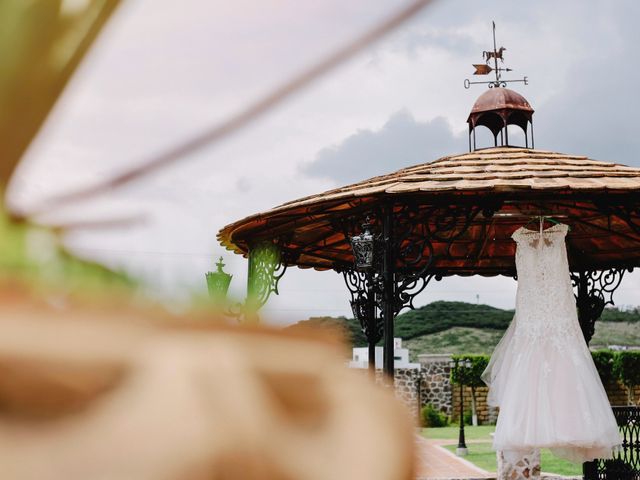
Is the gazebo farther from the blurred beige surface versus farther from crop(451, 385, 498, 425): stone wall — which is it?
crop(451, 385, 498, 425): stone wall

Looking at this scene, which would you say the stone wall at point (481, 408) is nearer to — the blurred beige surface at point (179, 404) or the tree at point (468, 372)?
the tree at point (468, 372)

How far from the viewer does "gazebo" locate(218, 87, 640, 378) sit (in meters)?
5.24

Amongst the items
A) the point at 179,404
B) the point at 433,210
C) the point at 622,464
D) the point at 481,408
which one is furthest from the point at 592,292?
the point at 481,408

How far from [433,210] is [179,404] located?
554cm

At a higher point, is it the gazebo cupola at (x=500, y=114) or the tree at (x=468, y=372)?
the gazebo cupola at (x=500, y=114)

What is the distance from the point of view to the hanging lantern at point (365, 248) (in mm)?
5352

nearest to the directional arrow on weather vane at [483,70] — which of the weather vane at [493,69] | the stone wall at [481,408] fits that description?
the weather vane at [493,69]

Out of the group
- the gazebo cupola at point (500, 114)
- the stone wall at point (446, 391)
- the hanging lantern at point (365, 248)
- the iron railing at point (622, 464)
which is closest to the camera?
the hanging lantern at point (365, 248)

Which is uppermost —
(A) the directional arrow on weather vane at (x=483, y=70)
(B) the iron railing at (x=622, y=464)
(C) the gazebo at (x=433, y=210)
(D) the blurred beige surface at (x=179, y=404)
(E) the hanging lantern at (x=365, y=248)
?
(A) the directional arrow on weather vane at (x=483, y=70)

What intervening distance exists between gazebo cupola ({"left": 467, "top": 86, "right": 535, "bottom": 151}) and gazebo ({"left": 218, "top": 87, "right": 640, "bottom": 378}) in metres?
0.01

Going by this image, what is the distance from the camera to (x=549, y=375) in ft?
17.4

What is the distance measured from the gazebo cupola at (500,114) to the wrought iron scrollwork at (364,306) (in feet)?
5.92

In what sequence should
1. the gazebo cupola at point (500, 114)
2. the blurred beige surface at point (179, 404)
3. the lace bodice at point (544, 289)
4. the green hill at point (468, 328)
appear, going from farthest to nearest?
the green hill at point (468, 328), the gazebo cupola at point (500, 114), the lace bodice at point (544, 289), the blurred beige surface at point (179, 404)

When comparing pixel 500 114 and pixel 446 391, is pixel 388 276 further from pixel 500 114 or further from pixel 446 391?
pixel 446 391
